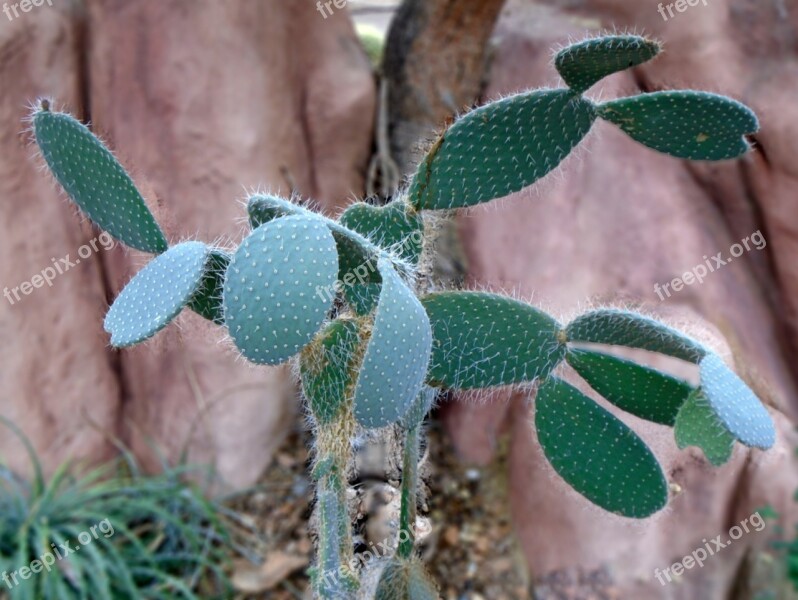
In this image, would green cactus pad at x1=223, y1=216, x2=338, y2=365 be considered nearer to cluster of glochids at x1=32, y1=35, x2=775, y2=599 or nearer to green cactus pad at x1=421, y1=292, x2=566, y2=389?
cluster of glochids at x1=32, y1=35, x2=775, y2=599

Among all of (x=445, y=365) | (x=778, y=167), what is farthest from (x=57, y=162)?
(x=778, y=167)

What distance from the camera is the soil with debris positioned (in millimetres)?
1552

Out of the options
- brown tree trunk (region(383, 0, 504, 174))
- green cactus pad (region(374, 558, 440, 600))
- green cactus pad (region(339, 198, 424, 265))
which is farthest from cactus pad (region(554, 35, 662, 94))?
brown tree trunk (region(383, 0, 504, 174))

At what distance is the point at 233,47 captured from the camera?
64.5 inches

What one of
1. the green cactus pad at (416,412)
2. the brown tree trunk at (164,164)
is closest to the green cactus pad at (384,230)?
the green cactus pad at (416,412)

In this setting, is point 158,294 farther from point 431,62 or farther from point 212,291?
point 431,62

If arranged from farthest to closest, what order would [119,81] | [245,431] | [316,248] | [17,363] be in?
1. [245,431]
2. [119,81]
3. [17,363]
4. [316,248]

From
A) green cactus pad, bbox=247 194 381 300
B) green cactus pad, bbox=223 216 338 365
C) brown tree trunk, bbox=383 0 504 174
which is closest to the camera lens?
green cactus pad, bbox=223 216 338 365

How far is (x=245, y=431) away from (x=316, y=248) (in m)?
1.50

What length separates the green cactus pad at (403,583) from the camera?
0.59 meters

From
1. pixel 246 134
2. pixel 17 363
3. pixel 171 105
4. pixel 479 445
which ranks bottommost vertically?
pixel 479 445

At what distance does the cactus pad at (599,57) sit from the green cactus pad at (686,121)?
42 mm

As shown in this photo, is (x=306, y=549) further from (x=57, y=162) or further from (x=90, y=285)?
(x=57, y=162)

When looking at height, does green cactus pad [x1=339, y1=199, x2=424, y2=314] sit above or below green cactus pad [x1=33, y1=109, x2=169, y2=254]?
below
